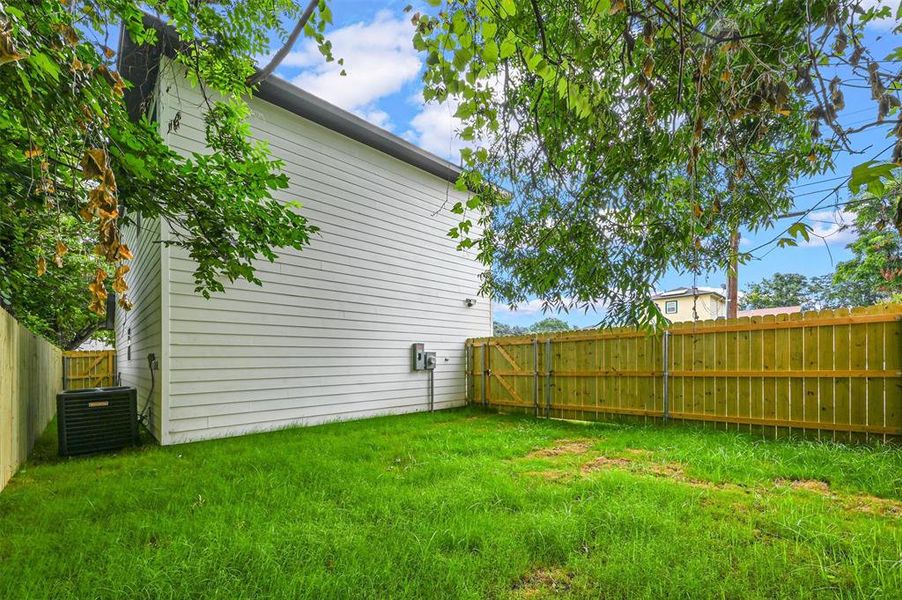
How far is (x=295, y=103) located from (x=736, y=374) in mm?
7236

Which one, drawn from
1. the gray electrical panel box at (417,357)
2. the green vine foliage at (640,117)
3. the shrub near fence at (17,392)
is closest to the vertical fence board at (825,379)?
the green vine foliage at (640,117)

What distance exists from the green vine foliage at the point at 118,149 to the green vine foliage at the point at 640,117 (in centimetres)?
82

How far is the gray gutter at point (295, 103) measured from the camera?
4.95 m

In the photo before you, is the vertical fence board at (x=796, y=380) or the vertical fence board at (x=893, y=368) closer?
the vertical fence board at (x=893, y=368)

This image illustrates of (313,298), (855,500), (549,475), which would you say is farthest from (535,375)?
(855,500)

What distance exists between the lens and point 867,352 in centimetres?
439

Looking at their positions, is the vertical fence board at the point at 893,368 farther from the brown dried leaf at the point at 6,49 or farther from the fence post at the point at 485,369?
the brown dried leaf at the point at 6,49

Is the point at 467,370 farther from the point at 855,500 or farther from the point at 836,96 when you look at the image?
the point at 836,96

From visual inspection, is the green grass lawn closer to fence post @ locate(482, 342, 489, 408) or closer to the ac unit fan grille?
the ac unit fan grille

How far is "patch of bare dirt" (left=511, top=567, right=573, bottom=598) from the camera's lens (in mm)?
1888

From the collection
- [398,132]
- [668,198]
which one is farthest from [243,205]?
[398,132]

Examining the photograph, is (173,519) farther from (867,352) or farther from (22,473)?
(867,352)

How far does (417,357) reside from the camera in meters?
7.69

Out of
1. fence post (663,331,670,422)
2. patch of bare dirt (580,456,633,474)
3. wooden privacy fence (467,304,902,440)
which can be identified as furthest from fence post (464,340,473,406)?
patch of bare dirt (580,456,633,474)
